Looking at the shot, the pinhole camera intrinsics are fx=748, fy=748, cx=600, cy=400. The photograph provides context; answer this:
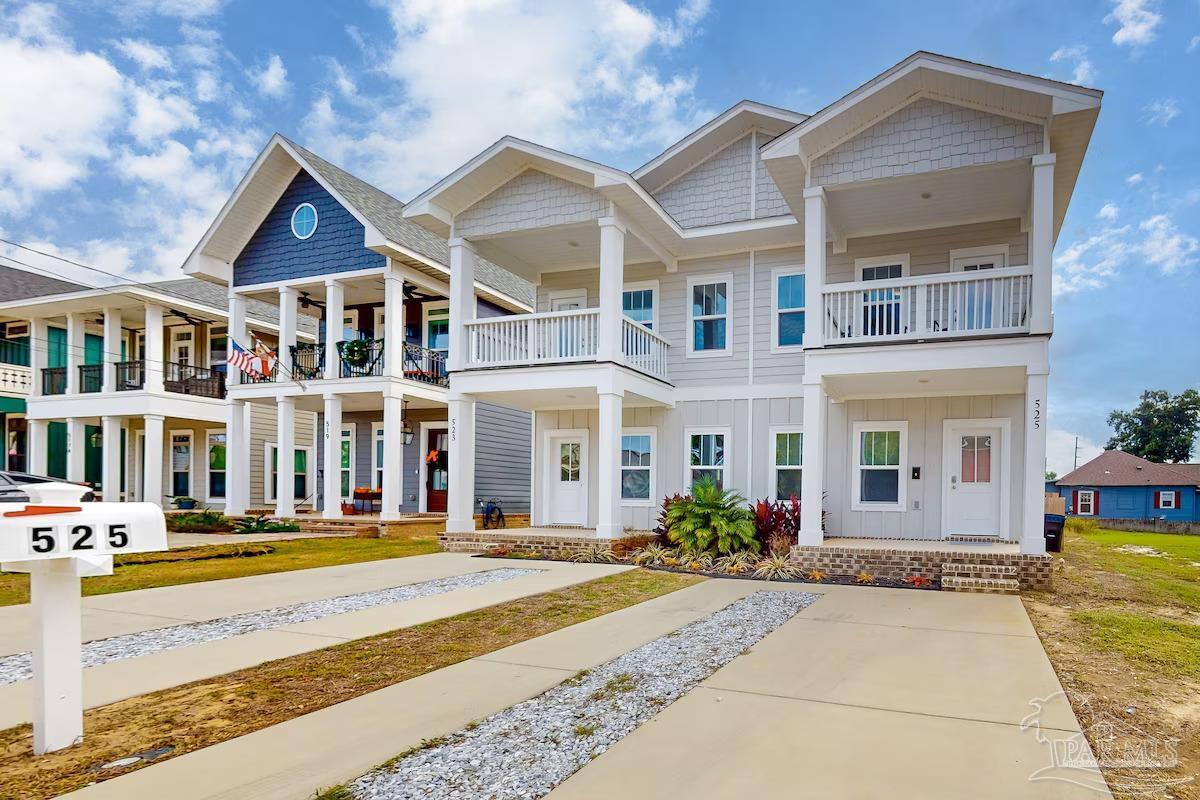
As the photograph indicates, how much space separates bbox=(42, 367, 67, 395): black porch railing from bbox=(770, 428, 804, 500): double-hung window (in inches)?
859

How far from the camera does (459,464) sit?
45.1ft

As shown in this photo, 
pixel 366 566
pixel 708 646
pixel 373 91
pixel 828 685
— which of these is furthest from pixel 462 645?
pixel 373 91

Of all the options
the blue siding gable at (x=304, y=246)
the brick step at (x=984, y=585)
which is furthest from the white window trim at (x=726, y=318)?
the blue siding gable at (x=304, y=246)

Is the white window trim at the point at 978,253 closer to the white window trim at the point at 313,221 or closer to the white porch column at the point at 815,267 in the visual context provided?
the white porch column at the point at 815,267

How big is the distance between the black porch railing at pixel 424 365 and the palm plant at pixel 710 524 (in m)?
9.25

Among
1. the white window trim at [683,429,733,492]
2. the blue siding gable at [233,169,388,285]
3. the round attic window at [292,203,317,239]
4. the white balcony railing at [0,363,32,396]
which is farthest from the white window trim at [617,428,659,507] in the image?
the white balcony railing at [0,363,32,396]

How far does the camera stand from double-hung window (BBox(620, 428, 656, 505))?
48.3 feet

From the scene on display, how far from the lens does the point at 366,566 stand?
1137 cm

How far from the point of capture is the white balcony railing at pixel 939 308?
403 inches

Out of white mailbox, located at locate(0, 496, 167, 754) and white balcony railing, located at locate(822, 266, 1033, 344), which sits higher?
white balcony railing, located at locate(822, 266, 1033, 344)

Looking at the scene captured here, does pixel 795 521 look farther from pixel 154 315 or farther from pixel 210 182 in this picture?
pixel 210 182

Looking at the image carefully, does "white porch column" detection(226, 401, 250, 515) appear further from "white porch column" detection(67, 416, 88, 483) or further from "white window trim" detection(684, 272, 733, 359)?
"white window trim" detection(684, 272, 733, 359)

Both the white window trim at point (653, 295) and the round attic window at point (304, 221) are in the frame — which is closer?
the white window trim at point (653, 295)

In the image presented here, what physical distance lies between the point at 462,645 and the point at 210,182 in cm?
3580
